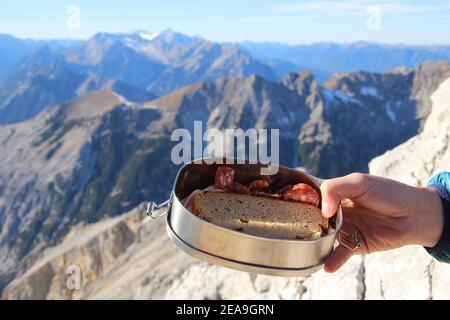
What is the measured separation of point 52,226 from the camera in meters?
153

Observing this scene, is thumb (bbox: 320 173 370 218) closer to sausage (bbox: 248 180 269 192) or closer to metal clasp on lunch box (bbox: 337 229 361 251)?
metal clasp on lunch box (bbox: 337 229 361 251)

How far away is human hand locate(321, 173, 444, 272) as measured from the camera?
5.02m

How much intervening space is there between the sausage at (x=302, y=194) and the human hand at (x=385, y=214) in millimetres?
240

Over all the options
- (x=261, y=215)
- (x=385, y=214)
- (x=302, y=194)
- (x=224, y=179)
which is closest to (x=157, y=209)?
(x=224, y=179)

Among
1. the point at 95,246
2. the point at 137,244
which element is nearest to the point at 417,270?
the point at 137,244

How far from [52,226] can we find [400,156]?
14997cm

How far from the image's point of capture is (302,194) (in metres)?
4.46

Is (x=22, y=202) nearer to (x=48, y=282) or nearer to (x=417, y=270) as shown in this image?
(x=48, y=282)

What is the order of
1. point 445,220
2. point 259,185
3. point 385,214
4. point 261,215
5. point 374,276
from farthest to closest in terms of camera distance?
point 374,276 → point 385,214 → point 445,220 → point 259,185 → point 261,215

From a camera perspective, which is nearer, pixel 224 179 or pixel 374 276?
pixel 224 179

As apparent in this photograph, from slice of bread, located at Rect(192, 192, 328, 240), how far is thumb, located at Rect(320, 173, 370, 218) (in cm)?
12

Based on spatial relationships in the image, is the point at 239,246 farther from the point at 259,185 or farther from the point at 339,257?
the point at 339,257

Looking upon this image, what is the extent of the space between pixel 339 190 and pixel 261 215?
2.89 feet

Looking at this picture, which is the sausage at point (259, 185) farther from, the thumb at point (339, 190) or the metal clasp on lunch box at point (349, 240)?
the metal clasp on lunch box at point (349, 240)
